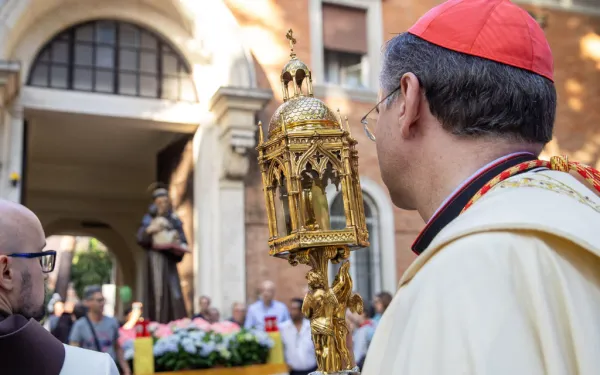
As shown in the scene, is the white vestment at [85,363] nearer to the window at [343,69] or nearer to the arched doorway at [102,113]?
the arched doorway at [102,113]

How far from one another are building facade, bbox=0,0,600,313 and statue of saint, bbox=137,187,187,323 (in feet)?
6.14

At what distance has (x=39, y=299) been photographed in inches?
86.7

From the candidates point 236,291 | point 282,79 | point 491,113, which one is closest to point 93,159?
point 236,291

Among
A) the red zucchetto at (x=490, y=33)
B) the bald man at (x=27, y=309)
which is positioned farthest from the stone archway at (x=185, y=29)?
the red zucchetto at (x=490, y=33)

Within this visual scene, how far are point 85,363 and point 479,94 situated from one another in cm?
151

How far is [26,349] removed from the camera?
6.49ft

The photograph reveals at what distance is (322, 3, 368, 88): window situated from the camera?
11961 millimetres

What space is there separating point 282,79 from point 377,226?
8914 mm

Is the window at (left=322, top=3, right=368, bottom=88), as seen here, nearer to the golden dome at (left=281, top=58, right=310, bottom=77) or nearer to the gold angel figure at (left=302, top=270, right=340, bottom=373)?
the golden dome at (left=281, top=58, right=310, bottom=77)

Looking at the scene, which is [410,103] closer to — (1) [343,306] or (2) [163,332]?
(1) [343,306]

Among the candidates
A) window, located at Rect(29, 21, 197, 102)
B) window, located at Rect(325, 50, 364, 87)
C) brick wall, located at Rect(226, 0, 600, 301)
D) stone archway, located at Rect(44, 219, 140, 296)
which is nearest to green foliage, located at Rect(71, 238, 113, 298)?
stone archway, located at Rect(44, 219, 140, 296)

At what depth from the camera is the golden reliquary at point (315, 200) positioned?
94.9 inches

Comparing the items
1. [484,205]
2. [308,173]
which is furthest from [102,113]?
[484,205]

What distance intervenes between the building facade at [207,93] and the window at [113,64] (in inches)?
0.7
